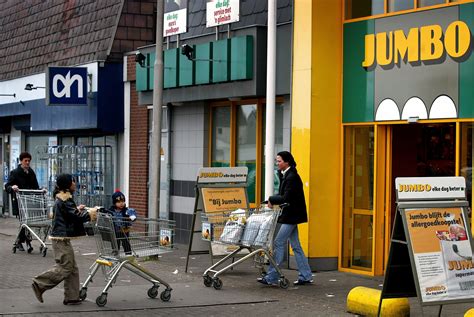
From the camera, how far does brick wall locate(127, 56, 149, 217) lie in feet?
66.7

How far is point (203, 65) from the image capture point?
674 inches

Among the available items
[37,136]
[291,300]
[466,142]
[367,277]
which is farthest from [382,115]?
[37,136]

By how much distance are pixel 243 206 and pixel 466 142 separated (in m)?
3.69

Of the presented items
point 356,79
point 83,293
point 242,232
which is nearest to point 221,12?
point 356,79

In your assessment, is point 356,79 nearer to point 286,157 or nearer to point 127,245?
point 286,157

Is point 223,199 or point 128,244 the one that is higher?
point 223,199

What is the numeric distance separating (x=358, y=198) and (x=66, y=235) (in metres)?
5.18

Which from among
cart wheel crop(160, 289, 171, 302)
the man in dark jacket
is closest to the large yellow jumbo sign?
cart wheel crop(160, 289, 171, 302)

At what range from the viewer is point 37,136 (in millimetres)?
26875

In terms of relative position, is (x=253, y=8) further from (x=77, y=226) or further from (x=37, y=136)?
(x=37, y=136)

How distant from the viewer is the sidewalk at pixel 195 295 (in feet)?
35.6

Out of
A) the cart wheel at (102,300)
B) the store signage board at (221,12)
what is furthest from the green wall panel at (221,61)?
the cart wheel at (102,300)

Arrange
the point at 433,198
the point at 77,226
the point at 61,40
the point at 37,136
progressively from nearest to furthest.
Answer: the point at 433,198 < the point at 77,226 < the point at 61,40 < the point at 37,136

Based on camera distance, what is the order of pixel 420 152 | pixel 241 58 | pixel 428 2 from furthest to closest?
pixel 241 58 < pixel 420 152 < pixel 428 2
